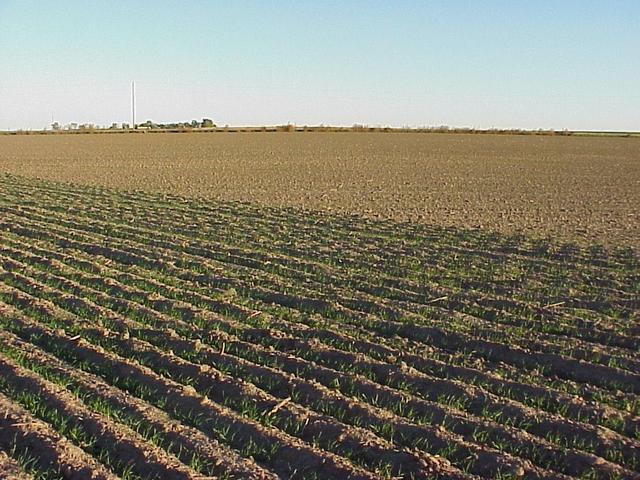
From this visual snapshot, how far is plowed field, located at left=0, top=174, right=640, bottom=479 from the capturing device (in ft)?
14.1

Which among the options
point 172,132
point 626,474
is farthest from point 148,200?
point 172,132

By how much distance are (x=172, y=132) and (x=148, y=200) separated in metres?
53.3

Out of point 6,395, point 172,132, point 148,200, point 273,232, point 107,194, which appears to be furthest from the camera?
point 172,132

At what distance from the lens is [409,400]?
16.7 ft

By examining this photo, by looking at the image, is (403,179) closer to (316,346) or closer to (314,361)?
(316,346)

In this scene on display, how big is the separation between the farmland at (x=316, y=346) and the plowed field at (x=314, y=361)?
2 centimetres

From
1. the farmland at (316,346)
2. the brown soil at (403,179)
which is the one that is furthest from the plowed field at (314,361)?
the brown soil at (403,179)

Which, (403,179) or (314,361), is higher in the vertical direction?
(403,179)

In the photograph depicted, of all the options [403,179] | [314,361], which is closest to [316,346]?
[314,361]

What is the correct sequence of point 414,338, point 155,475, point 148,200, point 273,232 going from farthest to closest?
1. point 148,200
2. point 273,232
3. point 414,338
4. point 155,475

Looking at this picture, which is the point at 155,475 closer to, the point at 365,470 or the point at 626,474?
the point at 365,470

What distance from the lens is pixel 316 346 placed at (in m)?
6.25

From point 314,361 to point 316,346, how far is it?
0.30 m

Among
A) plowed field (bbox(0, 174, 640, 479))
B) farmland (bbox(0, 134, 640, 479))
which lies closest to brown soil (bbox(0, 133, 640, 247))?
farmland (bbox(0, 134, 640, 479))
